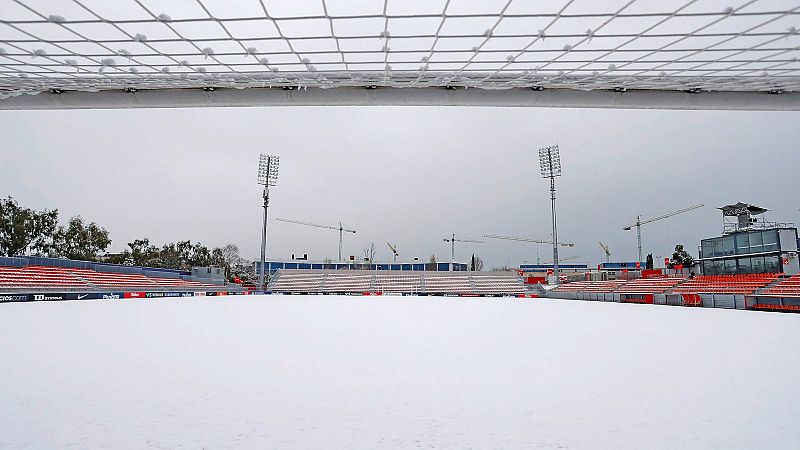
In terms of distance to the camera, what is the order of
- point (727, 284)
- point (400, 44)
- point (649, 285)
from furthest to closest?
point (649, 285) → point (727, 284) → point (400, 44)

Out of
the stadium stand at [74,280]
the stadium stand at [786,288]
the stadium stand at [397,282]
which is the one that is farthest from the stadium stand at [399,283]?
the stadium stand at [786,288]

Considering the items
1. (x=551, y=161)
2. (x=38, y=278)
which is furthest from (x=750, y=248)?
(x=38, y=278)

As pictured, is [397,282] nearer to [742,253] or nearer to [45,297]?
[742,253]

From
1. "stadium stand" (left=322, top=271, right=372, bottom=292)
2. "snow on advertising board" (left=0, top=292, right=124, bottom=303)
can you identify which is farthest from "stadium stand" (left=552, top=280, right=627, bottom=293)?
"snow on advertising board" (left=0, top=292, right=124, bottom=303)

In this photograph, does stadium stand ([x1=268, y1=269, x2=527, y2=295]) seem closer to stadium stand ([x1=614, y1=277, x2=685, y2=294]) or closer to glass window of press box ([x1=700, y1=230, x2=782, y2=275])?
stadium stand ([x1=614, y1=277, x2=685, y2=294])

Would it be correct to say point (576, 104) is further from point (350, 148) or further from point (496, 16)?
point (350, 148)

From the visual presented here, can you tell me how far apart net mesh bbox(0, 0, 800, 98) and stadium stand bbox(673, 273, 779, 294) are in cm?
2717

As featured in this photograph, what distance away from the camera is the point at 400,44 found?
4855mm

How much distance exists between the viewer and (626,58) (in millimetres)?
5113

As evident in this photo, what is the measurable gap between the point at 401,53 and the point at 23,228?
217ft

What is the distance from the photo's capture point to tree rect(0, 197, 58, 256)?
54.3 meters

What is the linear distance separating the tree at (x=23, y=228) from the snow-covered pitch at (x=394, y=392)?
5646cm

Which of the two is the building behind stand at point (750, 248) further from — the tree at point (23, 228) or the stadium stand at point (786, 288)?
the tree at point (23, 228)

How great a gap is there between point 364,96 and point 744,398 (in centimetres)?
538
